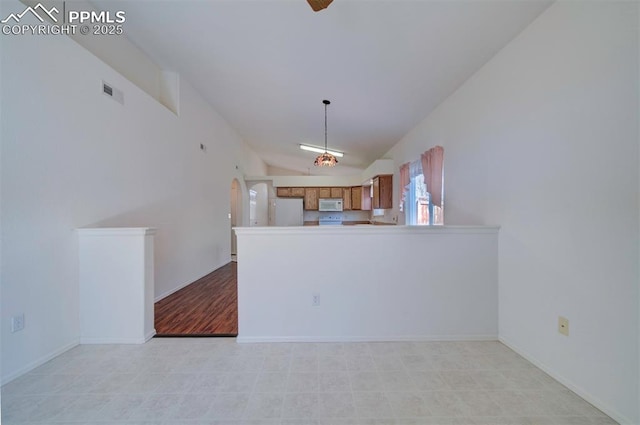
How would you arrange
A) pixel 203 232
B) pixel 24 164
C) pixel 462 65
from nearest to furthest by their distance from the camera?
pixel 24 164, pixel 462 65, pixel 203 232

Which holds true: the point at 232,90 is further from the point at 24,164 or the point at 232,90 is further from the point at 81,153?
the point at 24,164

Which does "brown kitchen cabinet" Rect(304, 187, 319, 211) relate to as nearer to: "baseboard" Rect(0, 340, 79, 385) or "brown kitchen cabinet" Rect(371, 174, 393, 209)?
"brown kitchen cabinet" Rect(371, 174, 393, 209)

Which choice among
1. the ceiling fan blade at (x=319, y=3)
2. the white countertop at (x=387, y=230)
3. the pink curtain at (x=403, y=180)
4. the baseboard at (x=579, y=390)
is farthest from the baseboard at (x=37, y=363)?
the pink curtain at (x=403, y=180)

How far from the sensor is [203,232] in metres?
4.49

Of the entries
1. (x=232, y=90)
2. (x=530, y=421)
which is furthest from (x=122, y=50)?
(x=530, y=421)

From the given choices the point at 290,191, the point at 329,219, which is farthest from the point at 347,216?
the point at 290,191

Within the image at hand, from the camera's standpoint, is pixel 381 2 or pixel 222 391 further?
pixel 381 2

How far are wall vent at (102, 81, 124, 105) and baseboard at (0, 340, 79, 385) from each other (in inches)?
90.0

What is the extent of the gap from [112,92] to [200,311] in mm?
2472

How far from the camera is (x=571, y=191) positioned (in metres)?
1.66

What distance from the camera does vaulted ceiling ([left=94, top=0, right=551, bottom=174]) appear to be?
1980 mm

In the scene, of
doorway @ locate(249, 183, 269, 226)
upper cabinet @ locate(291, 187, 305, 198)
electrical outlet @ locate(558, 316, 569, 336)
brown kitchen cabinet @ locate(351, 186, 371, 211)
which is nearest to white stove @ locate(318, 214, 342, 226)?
brown kitchen cabinet @ locate(351, 186, 371, 211)

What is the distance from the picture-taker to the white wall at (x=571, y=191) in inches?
54.5

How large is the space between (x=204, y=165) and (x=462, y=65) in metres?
4.08
